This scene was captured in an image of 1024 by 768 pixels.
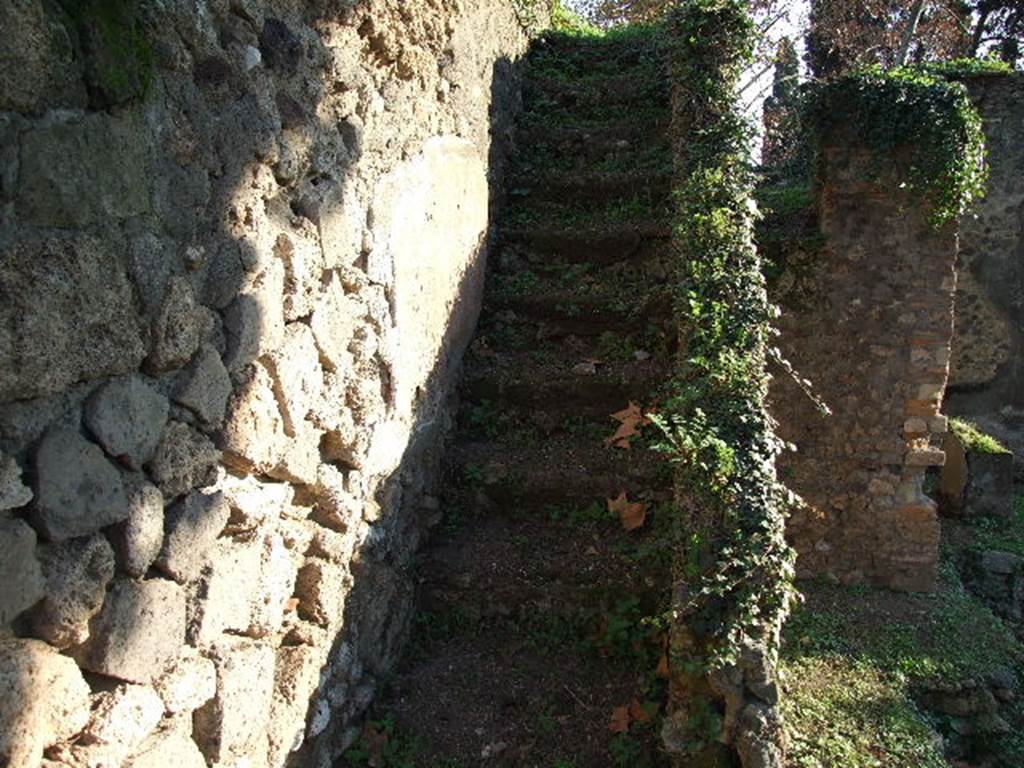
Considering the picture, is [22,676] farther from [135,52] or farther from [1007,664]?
[1007,664]

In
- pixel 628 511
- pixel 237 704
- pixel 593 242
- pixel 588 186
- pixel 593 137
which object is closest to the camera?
pixel 237 704

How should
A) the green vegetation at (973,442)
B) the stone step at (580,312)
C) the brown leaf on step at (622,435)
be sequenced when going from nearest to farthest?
1. the brown leaf on step at (622,435)
2. the stone step at (580,312)
3. the green vegetation at (973,442)

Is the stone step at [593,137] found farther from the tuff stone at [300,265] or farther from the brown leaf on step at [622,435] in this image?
the tuff stone at [300,265]

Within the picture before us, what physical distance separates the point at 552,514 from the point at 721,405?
0.90 m

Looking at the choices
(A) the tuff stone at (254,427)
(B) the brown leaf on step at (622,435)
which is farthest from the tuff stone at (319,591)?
(B) the brown leaf on step at (622,435)

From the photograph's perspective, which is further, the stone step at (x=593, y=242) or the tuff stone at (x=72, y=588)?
the stone step at (x=593, y=242)

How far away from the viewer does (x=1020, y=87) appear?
9.80 metres

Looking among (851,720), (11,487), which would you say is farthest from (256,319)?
(851,720)

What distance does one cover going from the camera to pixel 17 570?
5.23ft

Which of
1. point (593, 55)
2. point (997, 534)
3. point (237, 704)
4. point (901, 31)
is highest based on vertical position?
point (901, 31)

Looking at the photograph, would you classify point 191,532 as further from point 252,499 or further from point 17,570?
point 17,570

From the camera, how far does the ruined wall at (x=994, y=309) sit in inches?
411

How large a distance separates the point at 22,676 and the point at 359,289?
1745mm

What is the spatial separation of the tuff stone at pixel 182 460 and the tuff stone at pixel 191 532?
0.04m
